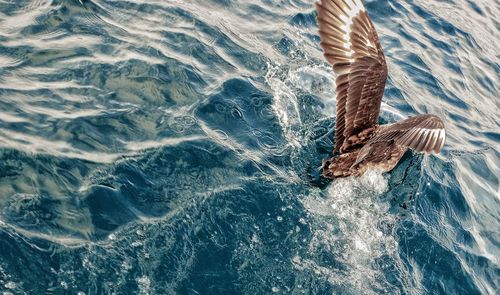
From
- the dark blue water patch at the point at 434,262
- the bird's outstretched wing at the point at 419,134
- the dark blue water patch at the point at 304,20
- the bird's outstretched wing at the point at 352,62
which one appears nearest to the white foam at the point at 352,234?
the dark blue water patch at the point at 434,262

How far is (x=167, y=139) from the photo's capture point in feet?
19.4

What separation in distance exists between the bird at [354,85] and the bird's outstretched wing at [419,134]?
2.35ft

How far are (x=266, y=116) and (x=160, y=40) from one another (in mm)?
Result: 1833

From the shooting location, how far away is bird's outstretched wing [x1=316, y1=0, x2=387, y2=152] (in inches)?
273

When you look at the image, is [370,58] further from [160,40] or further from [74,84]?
[74,84]

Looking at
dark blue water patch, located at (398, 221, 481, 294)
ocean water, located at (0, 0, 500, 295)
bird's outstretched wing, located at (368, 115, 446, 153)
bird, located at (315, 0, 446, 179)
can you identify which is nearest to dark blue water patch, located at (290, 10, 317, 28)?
ocean water, located at (0, 0, 500, 295)

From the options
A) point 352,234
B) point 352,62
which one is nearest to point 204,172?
point 352,234

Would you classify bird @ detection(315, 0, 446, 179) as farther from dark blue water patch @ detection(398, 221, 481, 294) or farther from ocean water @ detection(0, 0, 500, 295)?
dark blue water patch @ detection(398, 221, 481, 294)

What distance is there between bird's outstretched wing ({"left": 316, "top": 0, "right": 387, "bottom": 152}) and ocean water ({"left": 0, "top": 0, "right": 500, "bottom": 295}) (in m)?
0.56

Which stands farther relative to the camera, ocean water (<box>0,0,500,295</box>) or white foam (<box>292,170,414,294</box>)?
white foam (<box>292,170,414,294</box>)

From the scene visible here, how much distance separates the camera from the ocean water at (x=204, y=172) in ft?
15.2

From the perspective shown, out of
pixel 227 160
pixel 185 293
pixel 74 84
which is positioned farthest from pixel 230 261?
pixel 74 84

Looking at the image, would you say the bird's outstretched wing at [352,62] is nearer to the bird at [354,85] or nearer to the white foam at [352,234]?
the bird at [354,85]

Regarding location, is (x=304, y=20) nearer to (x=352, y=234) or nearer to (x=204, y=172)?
(x=204, y=172)
